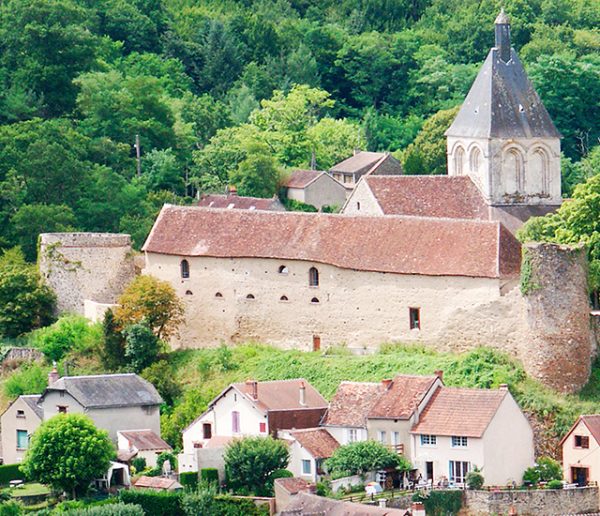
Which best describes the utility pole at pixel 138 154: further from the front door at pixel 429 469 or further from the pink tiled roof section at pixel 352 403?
the front door at pixel 429 469

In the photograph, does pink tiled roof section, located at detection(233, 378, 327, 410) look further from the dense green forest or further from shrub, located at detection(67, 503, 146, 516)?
the dense green forest

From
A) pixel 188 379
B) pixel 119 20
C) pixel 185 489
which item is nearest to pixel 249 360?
pixel 188 379

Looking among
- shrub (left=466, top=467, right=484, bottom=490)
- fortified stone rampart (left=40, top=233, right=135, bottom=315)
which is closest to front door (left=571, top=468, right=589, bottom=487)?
shrub (left=466, top=467, right=484, bottom=490)

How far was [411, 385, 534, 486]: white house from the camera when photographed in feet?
246

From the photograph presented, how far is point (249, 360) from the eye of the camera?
8256cm

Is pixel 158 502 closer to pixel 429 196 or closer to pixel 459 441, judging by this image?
pixel 459 441

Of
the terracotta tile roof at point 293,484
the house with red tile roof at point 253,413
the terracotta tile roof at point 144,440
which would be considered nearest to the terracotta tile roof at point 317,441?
the house with red tile roof at point 253,413

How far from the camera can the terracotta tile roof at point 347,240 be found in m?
79.6

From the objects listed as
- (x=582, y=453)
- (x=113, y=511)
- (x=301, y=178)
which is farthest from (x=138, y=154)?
(x=582, y=453)

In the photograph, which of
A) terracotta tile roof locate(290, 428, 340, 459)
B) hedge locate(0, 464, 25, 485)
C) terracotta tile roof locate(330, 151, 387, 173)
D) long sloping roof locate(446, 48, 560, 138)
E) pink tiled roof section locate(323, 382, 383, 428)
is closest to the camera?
terracotta tile roof locate(290, 428, 340, 459)

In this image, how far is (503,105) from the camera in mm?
88750

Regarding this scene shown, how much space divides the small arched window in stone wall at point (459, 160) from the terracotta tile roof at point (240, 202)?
332 inches

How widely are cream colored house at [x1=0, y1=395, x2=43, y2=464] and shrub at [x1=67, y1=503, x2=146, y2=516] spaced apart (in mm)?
7101

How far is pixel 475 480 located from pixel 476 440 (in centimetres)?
100
